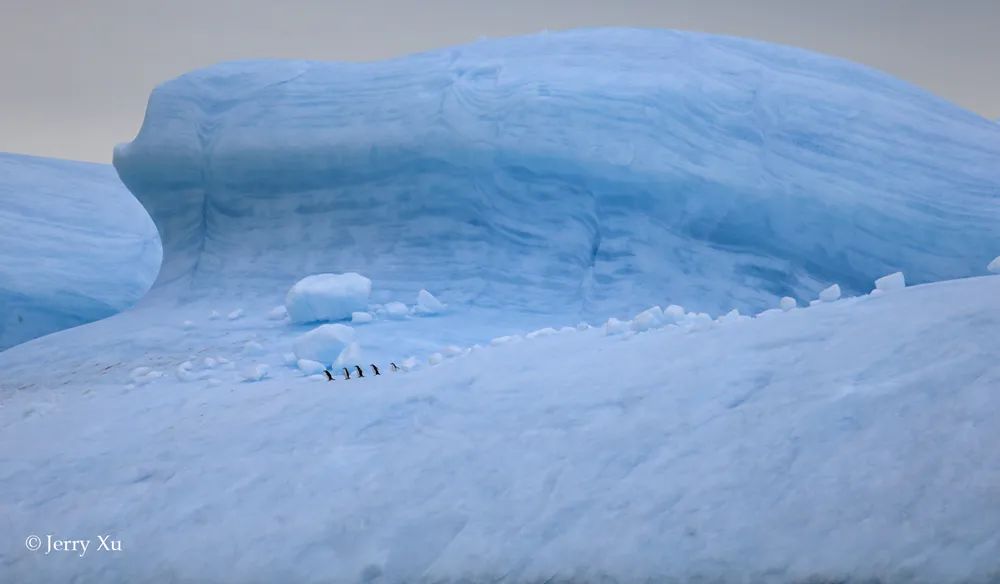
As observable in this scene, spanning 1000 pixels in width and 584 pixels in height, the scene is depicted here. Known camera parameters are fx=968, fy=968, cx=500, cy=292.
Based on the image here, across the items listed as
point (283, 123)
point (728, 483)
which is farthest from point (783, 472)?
point (283, 123)

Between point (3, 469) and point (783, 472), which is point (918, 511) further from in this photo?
point (3, 469)

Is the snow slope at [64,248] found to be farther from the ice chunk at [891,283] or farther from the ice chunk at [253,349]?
the ice chunk at [891,283]

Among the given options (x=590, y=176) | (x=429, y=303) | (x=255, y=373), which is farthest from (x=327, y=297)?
(x=590, y=176)

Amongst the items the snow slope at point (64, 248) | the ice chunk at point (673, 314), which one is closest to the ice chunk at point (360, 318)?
the ice chunk at point (673, 314)

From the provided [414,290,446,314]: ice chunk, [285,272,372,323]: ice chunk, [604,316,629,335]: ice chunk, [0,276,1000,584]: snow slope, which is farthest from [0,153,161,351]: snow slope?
[604,316,629,335]: ice chunk

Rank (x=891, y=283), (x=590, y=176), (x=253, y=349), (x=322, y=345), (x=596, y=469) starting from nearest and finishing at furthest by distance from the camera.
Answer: (x=596, y=469) → (x=891, y=283) → (x=322, y=345) → (x=253, y=349) → (x=590, y=176)

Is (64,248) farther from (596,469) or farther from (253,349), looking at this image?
(596,469)

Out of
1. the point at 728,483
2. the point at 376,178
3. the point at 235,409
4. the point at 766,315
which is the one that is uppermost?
the point at 376,178
